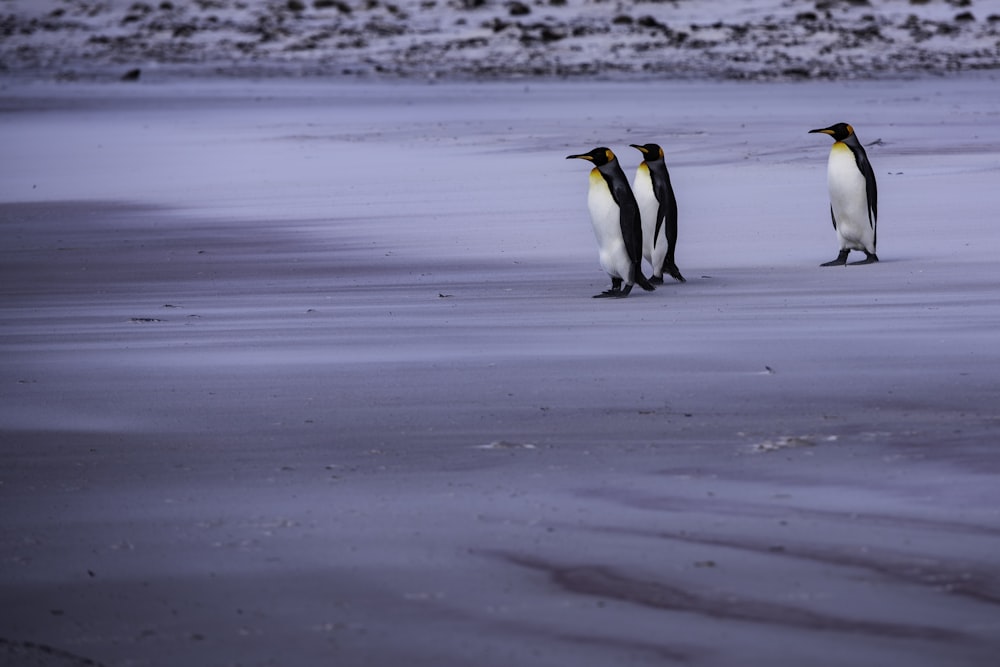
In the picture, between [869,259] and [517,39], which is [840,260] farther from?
[517,39]

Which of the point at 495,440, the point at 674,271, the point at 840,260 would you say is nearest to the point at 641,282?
the point at 674,271

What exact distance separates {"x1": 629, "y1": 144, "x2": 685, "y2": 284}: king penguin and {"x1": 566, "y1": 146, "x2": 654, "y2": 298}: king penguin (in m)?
0.31

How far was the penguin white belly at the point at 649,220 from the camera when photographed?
28.5ft

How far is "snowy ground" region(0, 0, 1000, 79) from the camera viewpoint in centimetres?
3105

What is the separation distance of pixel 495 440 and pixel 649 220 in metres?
4.05

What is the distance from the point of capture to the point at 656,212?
28.8 feet

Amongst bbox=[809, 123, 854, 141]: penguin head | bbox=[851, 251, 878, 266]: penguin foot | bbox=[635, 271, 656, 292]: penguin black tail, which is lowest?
bbox=[851, 251, 878, 266]: penguin foot

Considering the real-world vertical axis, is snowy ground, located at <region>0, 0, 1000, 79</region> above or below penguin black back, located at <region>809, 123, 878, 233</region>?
below

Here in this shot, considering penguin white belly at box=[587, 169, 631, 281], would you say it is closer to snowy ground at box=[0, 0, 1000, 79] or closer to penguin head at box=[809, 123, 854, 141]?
penguin head at box=[809, 123, 854, 141]

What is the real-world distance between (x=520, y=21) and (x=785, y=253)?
97.4 feet

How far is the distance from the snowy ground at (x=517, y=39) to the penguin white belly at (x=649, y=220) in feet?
64.6

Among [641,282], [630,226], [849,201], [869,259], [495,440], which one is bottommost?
[869,259]

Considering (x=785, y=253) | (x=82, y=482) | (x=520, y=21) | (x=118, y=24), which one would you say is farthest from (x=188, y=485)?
(x=118, y=24)

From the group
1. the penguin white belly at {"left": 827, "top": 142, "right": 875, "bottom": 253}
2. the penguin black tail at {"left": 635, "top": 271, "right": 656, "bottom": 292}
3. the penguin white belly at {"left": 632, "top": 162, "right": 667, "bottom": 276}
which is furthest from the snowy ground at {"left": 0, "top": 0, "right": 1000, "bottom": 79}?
the penguin black tail at {"left": 635, "top": 271, "right": 656, "bottom": 292}
